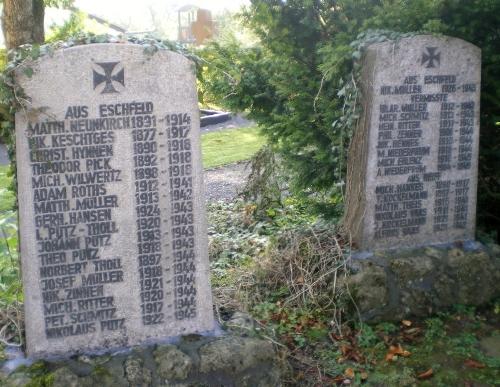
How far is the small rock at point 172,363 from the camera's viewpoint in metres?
3.68

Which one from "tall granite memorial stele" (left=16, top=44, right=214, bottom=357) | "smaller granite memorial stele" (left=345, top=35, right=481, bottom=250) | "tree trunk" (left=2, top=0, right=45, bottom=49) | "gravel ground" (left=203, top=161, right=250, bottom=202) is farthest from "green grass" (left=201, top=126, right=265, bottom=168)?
"tall granite memorial stele" (left=16, top=44, right=214, bottom=357)

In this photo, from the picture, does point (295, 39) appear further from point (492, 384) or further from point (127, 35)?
point (492, 384)

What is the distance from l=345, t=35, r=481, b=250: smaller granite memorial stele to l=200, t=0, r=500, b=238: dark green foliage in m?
0.20

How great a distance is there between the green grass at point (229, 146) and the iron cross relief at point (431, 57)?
6.75m

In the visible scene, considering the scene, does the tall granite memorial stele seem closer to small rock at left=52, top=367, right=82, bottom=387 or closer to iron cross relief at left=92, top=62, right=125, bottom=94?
iron cross relief at left=92, top=62, right=125, bottom=94

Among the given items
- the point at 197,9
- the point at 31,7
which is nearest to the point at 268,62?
the point at 31,7

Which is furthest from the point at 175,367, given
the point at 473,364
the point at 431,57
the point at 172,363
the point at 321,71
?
the point at 431,57

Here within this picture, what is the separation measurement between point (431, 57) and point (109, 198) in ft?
9.51

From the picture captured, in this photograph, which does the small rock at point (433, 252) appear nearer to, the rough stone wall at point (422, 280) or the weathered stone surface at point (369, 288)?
the rough stone wall at point (422, 280)

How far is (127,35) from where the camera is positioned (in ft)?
12.0

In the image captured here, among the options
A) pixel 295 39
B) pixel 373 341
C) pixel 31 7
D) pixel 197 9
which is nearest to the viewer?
pixel 373 341

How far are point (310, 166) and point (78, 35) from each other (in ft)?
9.68

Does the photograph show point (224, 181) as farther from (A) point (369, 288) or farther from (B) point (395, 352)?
(B) point (395, 352)

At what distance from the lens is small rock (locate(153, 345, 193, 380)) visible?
3678mm
